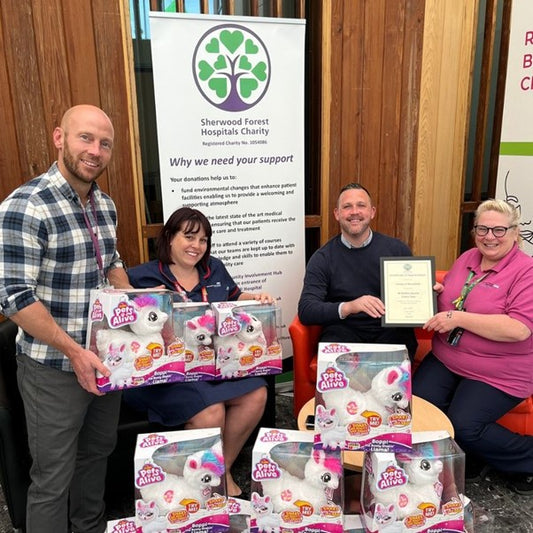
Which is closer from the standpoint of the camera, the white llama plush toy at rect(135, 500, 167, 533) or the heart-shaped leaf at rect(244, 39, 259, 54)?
the white llama plush toy at rect(135, 500, 167, 533)

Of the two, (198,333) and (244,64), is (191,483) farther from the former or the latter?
(244,64)

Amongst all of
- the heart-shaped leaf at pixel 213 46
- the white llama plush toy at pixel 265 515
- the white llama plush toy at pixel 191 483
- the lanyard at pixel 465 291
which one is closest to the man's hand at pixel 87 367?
the white llama plush toy at pixel 191 483

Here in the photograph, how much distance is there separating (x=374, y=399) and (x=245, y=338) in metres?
0.65

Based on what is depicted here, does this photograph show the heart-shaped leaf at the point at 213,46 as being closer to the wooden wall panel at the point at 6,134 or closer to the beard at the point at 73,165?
the wooden wall panel at the point at 6,134

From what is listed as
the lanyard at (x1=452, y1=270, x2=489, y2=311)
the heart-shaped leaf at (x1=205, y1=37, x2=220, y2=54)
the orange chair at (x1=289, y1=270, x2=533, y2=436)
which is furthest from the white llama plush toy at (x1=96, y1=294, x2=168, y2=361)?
the heart-shaped leaf at (x1=205, y1=37, x2=220, y2=54)

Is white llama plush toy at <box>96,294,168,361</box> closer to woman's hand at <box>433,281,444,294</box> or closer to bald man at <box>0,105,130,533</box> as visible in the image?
bald man at <box>0,105,130,533</box>

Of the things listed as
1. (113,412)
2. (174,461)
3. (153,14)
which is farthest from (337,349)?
(153,14)

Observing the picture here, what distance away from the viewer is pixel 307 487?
4.89 ft

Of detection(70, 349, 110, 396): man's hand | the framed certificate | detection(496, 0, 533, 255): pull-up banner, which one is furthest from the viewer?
detection(496, 0, 533, 255): pull-up banner

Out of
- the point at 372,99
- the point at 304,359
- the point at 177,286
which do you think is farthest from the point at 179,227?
the point at 372,99

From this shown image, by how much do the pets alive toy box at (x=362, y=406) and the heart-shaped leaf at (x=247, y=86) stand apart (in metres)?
1.93

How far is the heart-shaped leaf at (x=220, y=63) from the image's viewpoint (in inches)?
110

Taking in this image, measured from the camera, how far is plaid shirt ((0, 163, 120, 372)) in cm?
149

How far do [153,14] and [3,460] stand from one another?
7.47 ft
